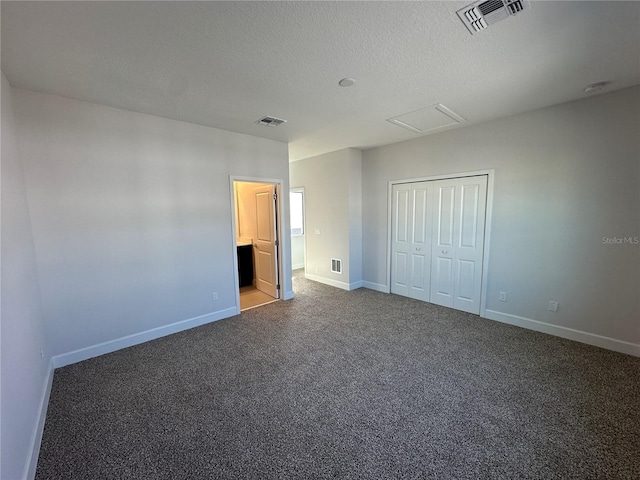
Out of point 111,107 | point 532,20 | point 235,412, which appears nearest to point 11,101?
point 111,107

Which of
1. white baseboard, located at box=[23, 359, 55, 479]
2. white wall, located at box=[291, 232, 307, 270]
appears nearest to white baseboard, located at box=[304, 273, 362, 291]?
white wall, located at box=[291, 232, 307, 270]

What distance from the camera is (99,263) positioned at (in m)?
2.88

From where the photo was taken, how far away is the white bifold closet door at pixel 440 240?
3.83 metres

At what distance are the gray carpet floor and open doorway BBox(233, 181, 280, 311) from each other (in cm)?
144

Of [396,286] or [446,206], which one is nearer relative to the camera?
[446,206]

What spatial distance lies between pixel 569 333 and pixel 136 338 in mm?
5115

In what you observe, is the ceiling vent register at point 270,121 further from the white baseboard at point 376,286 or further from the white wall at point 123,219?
the white baseboard at point 376,286

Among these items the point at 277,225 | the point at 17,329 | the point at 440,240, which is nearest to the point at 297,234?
the point at 277,225

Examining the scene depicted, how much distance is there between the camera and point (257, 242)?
5090mm

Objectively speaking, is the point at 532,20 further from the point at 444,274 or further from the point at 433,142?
the point at 444,274

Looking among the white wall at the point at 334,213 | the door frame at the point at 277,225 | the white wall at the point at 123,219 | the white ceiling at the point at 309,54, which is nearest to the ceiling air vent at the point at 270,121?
the white ceiling at the point at 309,54

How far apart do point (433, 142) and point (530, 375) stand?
3.22 m

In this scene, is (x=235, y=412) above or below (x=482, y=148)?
below

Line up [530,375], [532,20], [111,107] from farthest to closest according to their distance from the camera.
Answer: [111,107] → [530,375] → [532,20]
